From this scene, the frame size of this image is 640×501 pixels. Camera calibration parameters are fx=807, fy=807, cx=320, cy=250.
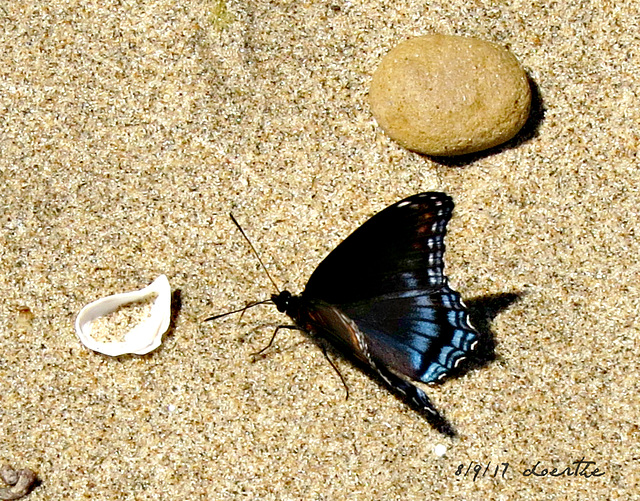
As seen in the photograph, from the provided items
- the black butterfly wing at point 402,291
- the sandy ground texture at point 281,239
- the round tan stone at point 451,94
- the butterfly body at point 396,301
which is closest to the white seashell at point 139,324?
the sandy ground texture at point 281,239

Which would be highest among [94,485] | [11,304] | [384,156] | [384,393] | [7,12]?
[7,12]

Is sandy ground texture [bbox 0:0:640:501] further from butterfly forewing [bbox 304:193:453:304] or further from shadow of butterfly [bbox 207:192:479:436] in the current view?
butterfly forewing [bbox 304:193:453:304]

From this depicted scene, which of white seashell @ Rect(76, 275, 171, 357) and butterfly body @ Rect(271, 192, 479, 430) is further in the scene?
white seashell @ Rect(76, 275, 171, 357)

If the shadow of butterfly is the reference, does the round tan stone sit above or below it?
above

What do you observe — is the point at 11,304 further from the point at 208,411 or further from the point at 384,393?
the point at 384,393

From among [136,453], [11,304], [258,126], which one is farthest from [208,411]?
[258,126]

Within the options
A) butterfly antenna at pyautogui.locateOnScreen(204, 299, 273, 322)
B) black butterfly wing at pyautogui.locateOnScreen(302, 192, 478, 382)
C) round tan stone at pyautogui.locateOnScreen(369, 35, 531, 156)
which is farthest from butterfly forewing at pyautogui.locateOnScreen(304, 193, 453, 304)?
round tan stone at pyautogui.locateOnScreen(369, 35, 531, 156)

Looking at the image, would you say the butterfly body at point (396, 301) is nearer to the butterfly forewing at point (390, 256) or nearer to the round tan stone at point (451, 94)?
the butterfly forewing at point (390, 256)
